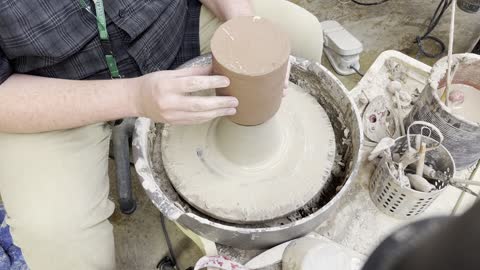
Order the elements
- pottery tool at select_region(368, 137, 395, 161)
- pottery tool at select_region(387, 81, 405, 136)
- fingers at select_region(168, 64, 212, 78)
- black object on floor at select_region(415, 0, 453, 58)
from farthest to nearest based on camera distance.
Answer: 1. black object on floor at select_region(415, 0, 453, 58)
2. pottery tool at select_region(387, 81, 405, 136)
3. pottery tool at select_region(368, 137, 395, 161)
4. fingers at select_region(168, 64, 212, 78)

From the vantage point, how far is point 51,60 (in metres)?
0.98

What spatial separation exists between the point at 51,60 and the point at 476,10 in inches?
76.1

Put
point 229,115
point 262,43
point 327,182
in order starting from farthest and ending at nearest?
1. point 327,182
2. point 229,115
3. point 262,43

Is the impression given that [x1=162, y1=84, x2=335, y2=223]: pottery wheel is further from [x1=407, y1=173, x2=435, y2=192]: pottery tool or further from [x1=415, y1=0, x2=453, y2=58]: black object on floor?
[x1=415, y1=0, x2=453, y2=58]: black object on floor

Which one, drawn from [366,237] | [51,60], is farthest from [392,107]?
[51,60]

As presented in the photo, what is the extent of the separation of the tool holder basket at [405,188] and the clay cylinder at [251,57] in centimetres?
36

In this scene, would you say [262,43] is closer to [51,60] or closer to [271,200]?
[271,200]

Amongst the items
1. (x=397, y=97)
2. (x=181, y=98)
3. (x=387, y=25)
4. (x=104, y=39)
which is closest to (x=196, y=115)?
(x=181, y=98)

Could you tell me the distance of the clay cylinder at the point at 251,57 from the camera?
79 centimetres

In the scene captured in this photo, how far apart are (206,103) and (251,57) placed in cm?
14

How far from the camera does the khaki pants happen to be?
0.98m

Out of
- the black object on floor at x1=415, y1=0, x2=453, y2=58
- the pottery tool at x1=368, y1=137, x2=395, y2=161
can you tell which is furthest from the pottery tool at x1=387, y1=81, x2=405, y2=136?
the black object on floor at x1=415, y1=0, x2=453, y2=58

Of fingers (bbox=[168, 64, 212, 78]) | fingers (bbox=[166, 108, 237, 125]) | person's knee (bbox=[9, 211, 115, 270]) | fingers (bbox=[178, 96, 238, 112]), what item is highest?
fingers (bbox=[168, 64, 212, 78])

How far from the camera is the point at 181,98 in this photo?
878 millimetres
